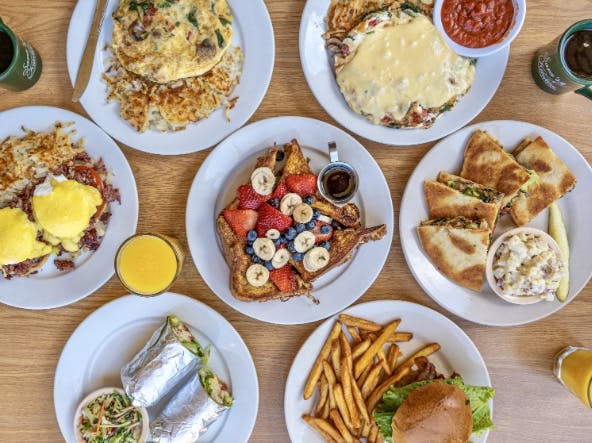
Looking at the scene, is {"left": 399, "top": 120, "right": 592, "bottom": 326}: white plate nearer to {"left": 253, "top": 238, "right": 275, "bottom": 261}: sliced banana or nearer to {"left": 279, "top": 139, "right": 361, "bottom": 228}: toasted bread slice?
{"left": 279, "top": 139, "right": 361, "bottom": 228}: toasted bread slice

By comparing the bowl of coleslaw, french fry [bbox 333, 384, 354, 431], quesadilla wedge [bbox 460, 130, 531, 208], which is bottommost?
the bowl of coleslaw

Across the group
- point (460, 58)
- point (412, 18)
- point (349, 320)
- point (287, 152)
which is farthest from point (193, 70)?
point (349, 320)

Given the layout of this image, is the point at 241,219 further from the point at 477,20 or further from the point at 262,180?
the point at 477,20

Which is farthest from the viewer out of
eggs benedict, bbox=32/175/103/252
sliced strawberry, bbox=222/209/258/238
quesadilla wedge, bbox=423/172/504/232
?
quesadilla wedge, bbox=423/172/504/232

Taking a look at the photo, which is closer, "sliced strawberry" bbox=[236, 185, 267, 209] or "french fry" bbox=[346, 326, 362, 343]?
"sliced strawberry" bbox=[236, 185, 267, 209]

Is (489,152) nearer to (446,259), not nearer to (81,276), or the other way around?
(446,259)

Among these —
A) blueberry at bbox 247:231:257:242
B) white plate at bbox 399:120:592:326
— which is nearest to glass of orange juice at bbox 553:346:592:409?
white plate at bbox 399:120:592:326

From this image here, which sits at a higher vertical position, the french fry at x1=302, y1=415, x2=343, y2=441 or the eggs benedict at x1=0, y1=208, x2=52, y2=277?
the eggs benedict at x1=0, y1=208, x2=52, y2=277
